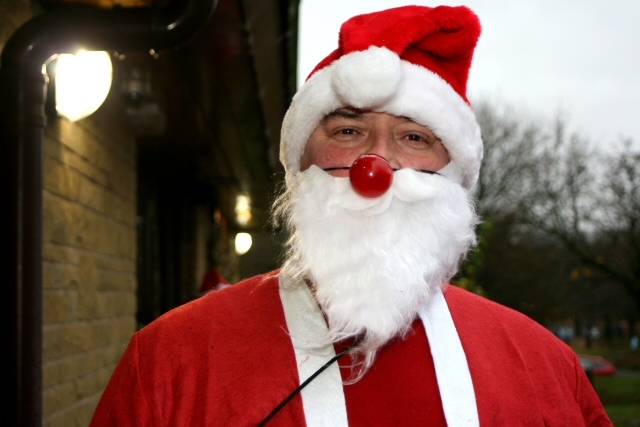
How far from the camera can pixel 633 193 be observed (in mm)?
18812

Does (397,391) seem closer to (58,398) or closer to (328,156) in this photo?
(328,156)

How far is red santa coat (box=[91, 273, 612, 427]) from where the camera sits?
1.58m

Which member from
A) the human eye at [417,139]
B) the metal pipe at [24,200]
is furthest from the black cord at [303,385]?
the metal pipe at [24,200]

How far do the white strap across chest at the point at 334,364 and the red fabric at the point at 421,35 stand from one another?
2.18 feet

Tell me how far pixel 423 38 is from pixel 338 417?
3.34 ft

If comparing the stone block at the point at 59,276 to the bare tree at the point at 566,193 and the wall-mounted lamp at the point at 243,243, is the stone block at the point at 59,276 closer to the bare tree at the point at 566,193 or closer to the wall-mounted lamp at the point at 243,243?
the wall-mounted lamp at the point at 243,243

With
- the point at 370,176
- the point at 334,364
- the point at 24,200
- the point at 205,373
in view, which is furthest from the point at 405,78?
the point at 24,200

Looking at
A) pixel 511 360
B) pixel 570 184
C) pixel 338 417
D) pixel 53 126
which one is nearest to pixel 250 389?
pixel 338 417

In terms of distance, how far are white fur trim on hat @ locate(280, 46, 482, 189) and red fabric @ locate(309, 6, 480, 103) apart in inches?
1.5

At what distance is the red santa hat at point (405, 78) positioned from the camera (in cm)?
181

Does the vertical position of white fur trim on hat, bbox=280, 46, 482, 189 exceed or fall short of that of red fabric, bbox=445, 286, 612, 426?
it exceeds it

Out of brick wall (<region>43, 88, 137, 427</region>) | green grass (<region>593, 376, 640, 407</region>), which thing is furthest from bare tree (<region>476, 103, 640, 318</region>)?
brick wall (<region>43, 88, 137, 427</region>)

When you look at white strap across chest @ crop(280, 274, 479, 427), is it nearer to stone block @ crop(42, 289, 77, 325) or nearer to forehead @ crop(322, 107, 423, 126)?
forehead @ crop(322, 107, 423, 126)

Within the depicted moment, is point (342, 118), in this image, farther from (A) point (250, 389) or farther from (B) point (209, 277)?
(B) point (209, 277)
